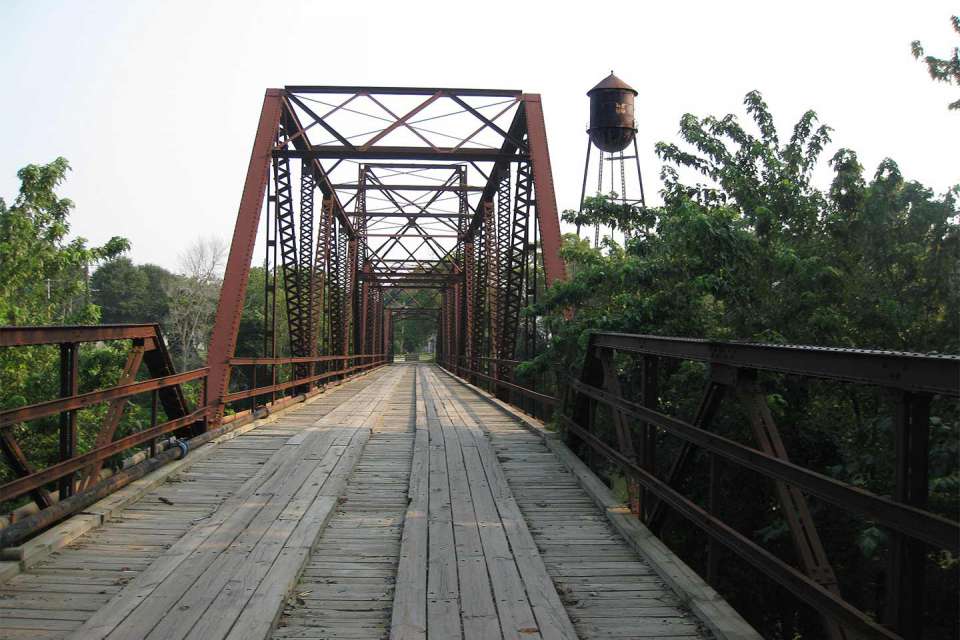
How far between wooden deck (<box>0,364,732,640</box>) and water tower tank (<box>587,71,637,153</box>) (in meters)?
15.6

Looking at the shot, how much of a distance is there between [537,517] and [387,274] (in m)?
41.1

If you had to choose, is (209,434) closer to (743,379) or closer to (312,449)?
(312,449)

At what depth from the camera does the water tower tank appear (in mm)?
20766

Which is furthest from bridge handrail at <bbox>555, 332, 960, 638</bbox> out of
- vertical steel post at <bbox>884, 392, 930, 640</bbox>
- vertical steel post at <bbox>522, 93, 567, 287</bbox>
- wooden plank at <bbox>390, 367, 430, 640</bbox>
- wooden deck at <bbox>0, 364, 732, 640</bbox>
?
vertical steel post at <bbox>522, 93, 567, 287</bbox>

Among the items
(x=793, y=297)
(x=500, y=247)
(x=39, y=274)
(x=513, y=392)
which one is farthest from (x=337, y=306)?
(x=793, y=297)

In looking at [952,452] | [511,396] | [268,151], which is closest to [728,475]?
[952,452]

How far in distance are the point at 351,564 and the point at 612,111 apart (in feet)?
60.6

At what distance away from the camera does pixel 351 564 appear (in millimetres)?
4184

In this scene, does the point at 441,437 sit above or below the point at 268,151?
below

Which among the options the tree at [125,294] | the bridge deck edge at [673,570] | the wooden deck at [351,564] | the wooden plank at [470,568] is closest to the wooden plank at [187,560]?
the wooden deck at [351,564]

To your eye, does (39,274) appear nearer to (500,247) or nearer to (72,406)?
(500,247)

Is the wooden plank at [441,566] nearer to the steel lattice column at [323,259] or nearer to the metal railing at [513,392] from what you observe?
the metal railing at [513,392]

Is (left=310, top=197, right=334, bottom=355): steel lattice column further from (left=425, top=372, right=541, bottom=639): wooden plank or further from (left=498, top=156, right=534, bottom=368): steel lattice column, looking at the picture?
(left=425, top=372, right=541, bottom=639): wooden plank

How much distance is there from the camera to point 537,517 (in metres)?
5.24
